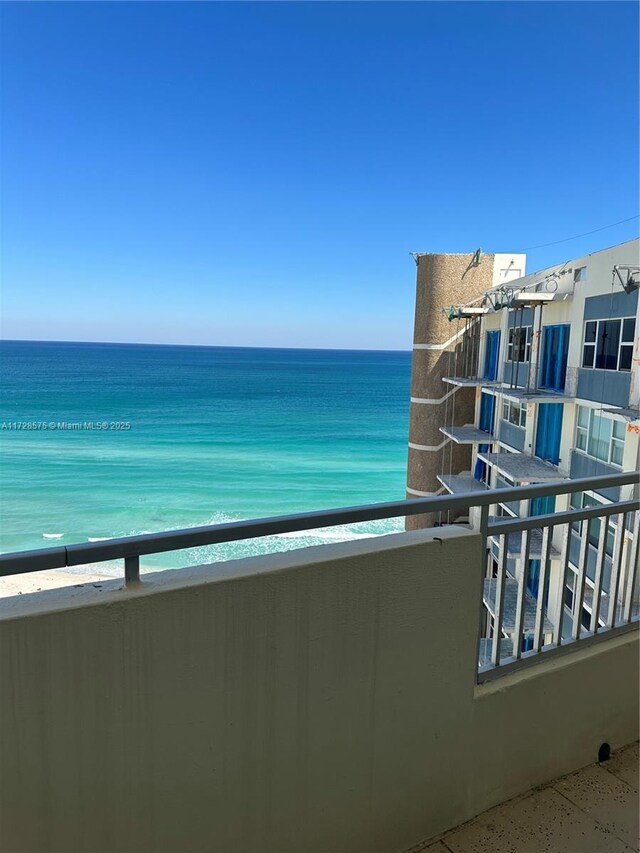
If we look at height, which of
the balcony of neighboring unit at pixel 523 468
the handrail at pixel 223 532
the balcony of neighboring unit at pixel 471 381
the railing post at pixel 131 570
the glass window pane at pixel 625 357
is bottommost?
the balcony of neighboring unit at pixel 523 468

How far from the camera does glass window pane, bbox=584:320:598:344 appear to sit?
1067cm

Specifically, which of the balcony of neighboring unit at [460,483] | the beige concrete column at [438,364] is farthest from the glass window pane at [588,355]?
the beige concrete column at [438,364]

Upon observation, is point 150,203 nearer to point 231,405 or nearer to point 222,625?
point 231,405

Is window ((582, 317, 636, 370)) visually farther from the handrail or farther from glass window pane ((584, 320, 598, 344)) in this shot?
the handrail

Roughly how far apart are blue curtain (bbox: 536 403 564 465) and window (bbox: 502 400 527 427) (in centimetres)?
80

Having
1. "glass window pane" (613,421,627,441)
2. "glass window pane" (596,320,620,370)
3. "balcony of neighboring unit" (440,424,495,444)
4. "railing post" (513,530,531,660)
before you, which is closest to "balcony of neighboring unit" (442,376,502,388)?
"balcony of neighboring unit" (440,424,495,444)

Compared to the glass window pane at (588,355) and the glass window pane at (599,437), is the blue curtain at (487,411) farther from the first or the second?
the glass window pane at (599,437)

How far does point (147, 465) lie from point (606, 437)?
89.1 ft

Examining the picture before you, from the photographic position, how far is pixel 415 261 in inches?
681

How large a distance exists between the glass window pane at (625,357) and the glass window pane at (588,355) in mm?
1063

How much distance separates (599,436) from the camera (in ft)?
35.0

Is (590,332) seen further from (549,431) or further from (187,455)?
(187,455)

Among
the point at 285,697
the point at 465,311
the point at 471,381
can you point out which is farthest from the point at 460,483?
the point at 285,697

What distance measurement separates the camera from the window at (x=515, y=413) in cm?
1417
